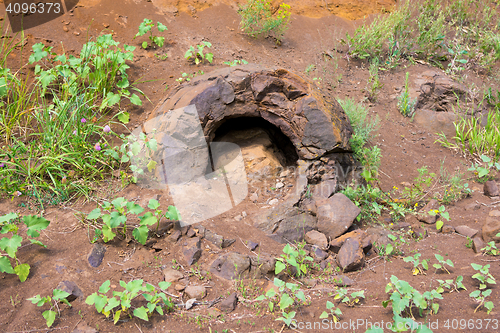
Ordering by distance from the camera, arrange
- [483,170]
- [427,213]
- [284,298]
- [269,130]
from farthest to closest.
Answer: [269,130]
[483,170]
[427,213]
[284,298]

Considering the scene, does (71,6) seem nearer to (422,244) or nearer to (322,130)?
(322,130)

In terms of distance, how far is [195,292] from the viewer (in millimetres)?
2303

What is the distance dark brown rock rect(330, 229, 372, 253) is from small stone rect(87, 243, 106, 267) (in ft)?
6.35

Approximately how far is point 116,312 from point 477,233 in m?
3.00

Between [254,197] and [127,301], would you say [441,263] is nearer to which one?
[254,197]

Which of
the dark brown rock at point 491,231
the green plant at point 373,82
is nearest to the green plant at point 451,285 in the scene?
the dark brown rock at point 491,231

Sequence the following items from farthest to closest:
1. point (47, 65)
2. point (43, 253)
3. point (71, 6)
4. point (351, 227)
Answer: point (71, 6), point (47, 65), point (351, 227), point (43, 253)

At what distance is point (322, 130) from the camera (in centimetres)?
338

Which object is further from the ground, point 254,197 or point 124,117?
point 124,117

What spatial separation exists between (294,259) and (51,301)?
5.31 ft

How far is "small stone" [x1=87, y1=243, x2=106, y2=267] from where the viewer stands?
2471 mm

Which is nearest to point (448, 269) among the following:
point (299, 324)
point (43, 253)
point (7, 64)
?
point (299, 324)

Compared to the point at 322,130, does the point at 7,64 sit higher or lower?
higher

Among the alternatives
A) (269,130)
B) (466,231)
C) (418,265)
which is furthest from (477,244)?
(269,130)
